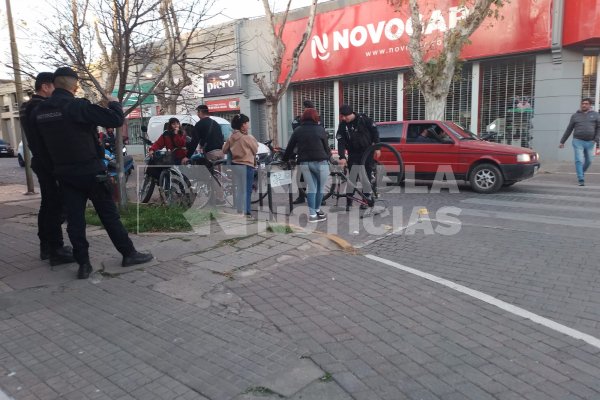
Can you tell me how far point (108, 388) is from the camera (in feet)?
9.60

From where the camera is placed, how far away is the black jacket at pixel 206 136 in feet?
28.4

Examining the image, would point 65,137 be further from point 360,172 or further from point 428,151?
point 428,151

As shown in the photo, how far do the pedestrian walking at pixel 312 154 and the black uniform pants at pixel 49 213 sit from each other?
3.52m

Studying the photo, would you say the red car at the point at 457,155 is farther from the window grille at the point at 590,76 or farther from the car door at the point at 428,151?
the window grille at the point at 590,76

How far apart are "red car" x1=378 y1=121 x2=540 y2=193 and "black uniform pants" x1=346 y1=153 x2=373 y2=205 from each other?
3151mm

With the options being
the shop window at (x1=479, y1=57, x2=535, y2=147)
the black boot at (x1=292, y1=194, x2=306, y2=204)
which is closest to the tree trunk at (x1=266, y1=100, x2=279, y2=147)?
the shop window at (x1=479, y1=57, x2=535, y2=147)

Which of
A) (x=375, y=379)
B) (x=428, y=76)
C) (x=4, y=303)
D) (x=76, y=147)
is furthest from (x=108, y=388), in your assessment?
(x=428, y=76)

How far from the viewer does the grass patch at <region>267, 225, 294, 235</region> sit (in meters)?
6.48

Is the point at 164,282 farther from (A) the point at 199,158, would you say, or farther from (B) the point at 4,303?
(A) the point at 199,158

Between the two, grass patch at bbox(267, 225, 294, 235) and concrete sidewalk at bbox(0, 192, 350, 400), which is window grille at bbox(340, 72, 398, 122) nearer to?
grass patch at bbox(267, 225, 294, 235)

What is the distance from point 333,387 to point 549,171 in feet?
41.8

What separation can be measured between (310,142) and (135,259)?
3.36 m

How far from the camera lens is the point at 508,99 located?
16.1 metres

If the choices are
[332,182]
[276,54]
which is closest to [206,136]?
[332,182]
